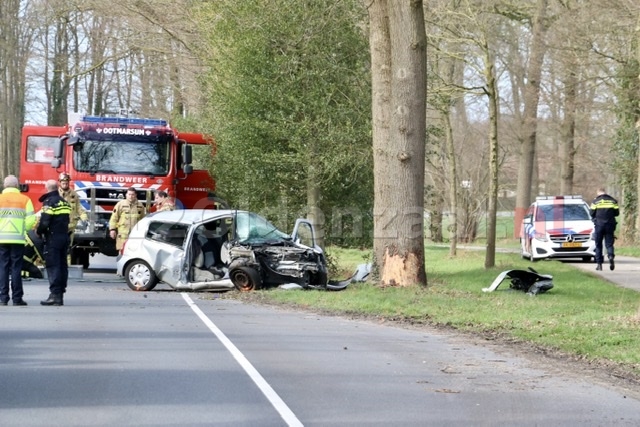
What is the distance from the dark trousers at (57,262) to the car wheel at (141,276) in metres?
3.54

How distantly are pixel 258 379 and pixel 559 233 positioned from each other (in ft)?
75.1

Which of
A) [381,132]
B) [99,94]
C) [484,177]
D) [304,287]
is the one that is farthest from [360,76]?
[99,94]

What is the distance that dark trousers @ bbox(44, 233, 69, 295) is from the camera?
16.4 metres

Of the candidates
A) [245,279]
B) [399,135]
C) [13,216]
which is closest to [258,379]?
[13,216]

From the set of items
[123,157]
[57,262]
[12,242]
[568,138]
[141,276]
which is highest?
[568,138]

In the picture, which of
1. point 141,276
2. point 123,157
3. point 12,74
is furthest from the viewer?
point 12,74

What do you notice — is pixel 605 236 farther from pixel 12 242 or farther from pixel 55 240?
pixel 12 242

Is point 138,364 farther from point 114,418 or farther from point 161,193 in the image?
point 161,193

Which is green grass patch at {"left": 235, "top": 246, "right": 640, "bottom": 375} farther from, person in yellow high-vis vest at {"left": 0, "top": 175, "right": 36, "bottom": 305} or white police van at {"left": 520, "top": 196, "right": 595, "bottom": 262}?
white police van at {"left": 520, "top": 196, "right": 595, "bottom": 262}

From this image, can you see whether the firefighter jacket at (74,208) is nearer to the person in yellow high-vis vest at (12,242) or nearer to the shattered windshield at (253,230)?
the shattered windshield at (253,230)

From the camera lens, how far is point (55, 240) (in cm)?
1678

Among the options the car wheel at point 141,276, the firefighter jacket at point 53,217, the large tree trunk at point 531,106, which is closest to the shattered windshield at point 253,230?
the car wheel at point 141,276

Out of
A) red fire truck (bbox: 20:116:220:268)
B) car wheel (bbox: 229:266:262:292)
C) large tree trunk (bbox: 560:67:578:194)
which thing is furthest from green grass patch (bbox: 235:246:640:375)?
large tree trunk (bbox: 560:67:578:194)

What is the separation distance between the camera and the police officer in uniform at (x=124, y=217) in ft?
76.2
